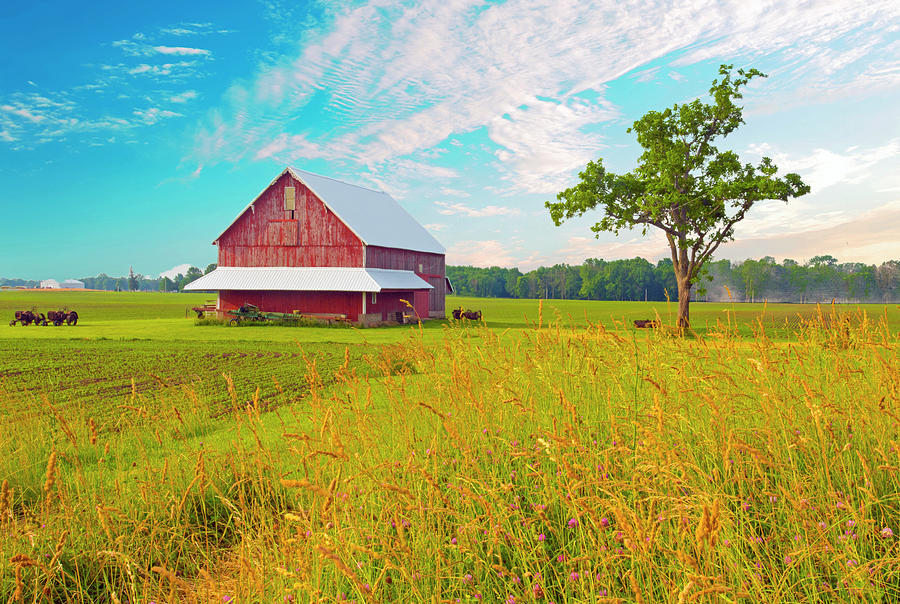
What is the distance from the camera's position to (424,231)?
50.9m

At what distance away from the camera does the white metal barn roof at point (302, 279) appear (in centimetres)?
3709

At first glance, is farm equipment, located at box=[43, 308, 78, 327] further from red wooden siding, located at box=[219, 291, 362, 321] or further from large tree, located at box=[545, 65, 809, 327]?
large tree, located at box=[545, 65, 809, 327]

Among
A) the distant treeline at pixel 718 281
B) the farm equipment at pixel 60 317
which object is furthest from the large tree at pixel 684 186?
the distant treeline at pixel 718 281

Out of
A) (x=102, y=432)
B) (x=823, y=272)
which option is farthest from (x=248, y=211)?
(x=823, y=272)

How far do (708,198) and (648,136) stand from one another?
557 centimetres

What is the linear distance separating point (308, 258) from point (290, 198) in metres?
4.67

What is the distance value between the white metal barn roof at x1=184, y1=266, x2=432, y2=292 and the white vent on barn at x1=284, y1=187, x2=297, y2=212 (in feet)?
14.6

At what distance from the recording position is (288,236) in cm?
4053

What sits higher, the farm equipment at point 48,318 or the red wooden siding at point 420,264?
the red wooden siding at point 420,264

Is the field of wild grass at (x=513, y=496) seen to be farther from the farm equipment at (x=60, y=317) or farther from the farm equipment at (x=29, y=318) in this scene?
the farm equipment at (x=29, y=318)

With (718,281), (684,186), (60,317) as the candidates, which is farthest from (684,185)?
(718,281)

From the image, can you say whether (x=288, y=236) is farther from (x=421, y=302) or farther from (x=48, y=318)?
(x=48, y=318)

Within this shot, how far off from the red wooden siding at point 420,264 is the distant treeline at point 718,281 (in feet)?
273

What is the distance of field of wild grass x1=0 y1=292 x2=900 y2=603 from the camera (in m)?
3.11
